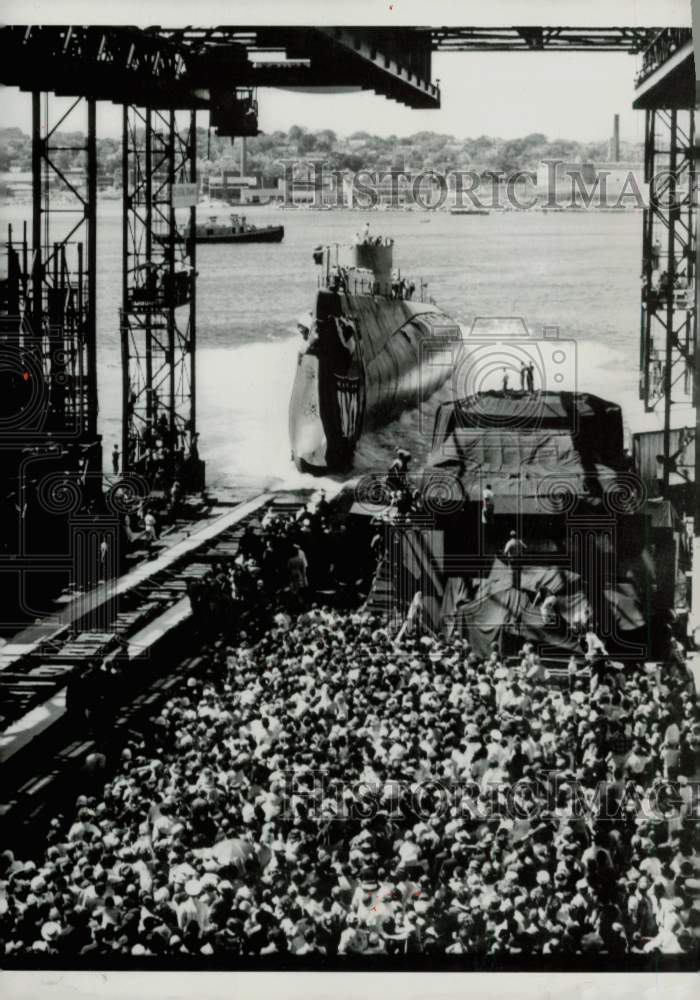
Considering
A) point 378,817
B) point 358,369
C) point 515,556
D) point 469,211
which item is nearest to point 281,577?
point 515,556

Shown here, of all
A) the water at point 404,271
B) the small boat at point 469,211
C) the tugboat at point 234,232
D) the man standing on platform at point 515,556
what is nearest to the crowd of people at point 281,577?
the water at point 404,271

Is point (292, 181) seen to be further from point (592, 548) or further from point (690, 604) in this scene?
point (690, 604)

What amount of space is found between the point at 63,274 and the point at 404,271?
10.4ft

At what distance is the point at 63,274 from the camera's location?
13.8m

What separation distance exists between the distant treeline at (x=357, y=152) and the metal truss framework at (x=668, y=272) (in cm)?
32

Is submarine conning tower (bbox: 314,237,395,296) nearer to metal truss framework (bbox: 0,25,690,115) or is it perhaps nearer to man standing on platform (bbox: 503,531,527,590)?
metal truss framework (bbox: 0,25,690,115)

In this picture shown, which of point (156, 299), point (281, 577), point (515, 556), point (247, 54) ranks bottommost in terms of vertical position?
point (281, 577)

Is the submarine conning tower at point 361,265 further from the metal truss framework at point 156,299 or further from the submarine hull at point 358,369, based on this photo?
the metal truss framework at point 156,299

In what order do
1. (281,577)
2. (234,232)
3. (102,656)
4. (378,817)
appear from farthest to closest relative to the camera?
(234,232), (281,577), (102,656), (378,817)

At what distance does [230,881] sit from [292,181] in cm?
595

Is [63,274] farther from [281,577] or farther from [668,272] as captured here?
[668,272]

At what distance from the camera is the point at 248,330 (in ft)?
44.1

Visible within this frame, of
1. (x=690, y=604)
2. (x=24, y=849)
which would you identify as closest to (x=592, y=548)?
(x=690, y=604)

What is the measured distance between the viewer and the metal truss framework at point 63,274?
13148mm
